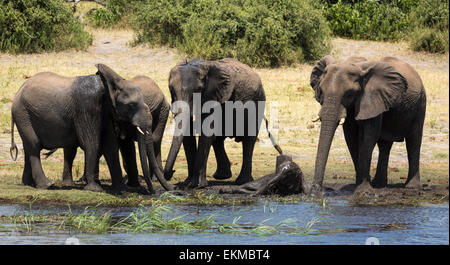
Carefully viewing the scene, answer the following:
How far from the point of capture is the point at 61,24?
75.3ft

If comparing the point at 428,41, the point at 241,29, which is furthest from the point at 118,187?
the point at 428,41

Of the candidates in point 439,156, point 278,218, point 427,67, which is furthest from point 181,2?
point 278,218

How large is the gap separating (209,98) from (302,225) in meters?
2.93

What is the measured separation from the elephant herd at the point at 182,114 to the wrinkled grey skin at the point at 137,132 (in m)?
0.01

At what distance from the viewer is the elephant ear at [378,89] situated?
1095 centimetres

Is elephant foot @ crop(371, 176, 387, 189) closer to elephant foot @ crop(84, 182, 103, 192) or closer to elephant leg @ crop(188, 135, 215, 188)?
elephant leg @ crop(188, 135, 215, 188)

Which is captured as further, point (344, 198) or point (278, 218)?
point (344, 198)

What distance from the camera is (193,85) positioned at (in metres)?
11.4

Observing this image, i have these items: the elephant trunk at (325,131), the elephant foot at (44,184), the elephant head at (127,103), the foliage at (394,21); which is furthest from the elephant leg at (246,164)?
the foliage at (394,21)

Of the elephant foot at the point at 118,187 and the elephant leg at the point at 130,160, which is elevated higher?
the elephant leg at the point at 130,160

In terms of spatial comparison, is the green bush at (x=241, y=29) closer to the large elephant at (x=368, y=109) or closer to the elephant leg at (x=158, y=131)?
the elephant leg at (x=158, y=131)

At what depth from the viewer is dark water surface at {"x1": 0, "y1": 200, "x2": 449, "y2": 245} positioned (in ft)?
28.5

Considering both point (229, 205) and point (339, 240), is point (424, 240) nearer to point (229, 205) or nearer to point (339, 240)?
point (339, 240)
